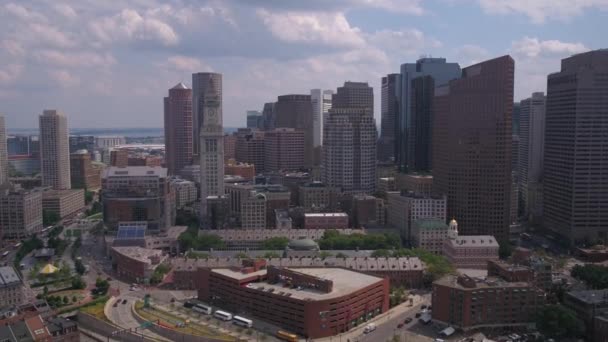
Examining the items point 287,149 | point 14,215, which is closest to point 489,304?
point 14,215

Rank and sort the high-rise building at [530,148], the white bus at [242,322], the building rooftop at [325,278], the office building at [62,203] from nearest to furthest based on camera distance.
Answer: the white bus at [242,322]
the building rooftop at [325,278]
the office building at [62,203]
the high-rise building at [530,148]

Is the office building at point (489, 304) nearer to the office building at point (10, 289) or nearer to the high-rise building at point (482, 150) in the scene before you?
the high-rise building at point (482, 150)

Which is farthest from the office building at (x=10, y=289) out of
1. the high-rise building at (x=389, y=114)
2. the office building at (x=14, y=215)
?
the high-rise building at (x=389, y=114)

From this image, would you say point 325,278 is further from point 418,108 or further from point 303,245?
point 418,108

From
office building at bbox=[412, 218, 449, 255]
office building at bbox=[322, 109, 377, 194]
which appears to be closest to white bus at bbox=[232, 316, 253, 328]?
office building at bbox=[412, 218, 449, 255]

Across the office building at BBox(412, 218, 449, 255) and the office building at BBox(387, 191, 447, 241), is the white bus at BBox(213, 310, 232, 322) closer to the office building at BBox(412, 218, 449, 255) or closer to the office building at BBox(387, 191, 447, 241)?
the office building at BBox(412, 218, 449, 255)

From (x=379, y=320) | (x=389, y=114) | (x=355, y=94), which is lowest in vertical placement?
(x=379, y=320)

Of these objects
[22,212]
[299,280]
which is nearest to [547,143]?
[299,280]

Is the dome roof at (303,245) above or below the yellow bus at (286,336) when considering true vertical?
above
